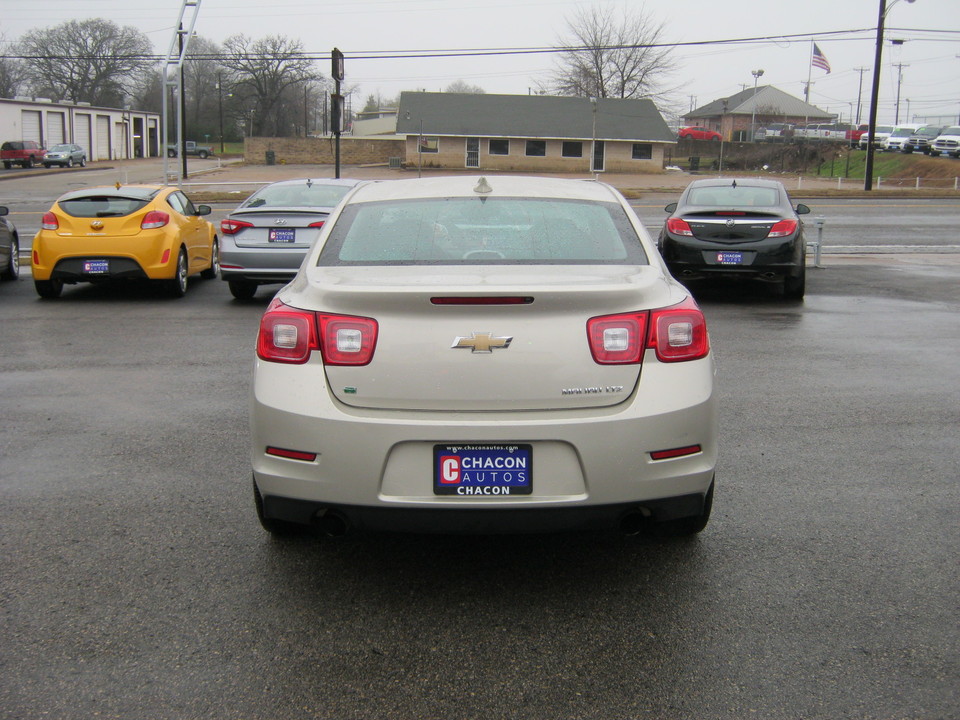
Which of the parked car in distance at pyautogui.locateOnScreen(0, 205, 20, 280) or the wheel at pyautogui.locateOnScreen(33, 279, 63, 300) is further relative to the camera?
the parked car in distance at pyautogui.locateOnScreen(0, 205, 20, 280)

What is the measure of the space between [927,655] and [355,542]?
231cm

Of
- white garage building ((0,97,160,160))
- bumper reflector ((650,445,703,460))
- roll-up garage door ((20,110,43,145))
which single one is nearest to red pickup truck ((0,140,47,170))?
white garage building ((0,97,160,160))

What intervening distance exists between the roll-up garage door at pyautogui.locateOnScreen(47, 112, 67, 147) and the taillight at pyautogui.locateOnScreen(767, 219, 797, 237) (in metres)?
75.7

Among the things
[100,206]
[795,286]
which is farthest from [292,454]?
[795,286]

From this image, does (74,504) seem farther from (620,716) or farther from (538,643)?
(620,716)

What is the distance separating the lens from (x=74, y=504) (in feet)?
16.0

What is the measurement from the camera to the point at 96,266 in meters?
12.2

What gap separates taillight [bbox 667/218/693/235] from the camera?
12.4 meters

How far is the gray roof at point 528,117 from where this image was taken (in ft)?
226

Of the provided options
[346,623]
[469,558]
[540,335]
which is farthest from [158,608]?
[540,335]

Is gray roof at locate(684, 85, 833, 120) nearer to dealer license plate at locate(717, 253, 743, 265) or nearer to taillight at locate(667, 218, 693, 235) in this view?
taillight at locate(667, 218, 693, 235)

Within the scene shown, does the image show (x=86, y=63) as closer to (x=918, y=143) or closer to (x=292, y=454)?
(x=918, y=143)

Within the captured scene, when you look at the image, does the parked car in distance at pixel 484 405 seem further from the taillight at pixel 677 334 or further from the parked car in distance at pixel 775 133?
the parked car in distance at pixel 775 133

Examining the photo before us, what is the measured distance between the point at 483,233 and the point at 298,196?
858 centimetres
